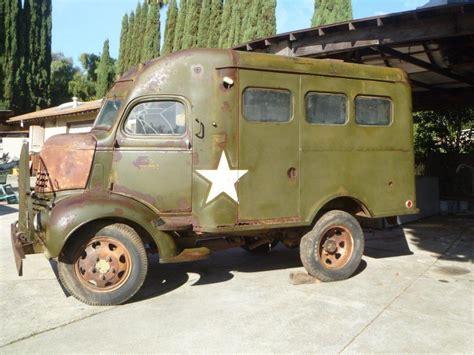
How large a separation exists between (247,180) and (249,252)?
8.51 ft

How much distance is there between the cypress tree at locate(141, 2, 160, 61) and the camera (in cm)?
4094

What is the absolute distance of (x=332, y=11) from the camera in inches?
1065

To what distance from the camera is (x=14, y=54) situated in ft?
123

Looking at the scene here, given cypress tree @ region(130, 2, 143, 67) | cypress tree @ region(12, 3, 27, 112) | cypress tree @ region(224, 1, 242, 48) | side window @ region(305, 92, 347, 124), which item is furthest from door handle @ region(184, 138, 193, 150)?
cypress tree @ region(130, 2, 143, 67)

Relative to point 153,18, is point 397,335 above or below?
below

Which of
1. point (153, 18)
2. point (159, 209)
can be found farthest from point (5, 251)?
point (153, 18)

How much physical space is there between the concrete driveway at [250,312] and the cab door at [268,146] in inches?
41.8

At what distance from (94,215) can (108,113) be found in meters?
1.48

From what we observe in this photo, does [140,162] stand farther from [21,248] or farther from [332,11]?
[332,11]

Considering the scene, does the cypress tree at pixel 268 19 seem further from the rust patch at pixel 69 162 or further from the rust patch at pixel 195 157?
the rust patch at pixel 69 162

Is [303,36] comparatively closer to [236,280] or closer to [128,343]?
[236,280]

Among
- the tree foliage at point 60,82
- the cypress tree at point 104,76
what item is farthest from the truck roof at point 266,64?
the cypress tree at point 104,76

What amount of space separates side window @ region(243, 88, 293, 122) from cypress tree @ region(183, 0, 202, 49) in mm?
31666

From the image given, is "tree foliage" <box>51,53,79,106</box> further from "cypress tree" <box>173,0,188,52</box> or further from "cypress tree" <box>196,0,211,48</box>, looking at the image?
"cypress tree" <box>196,0,211,48</box>
